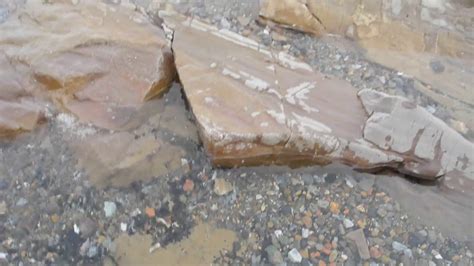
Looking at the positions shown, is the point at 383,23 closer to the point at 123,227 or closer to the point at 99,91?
the point at 99,91

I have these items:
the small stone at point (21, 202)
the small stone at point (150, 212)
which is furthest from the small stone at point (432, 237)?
the small stone at point (21, 202)

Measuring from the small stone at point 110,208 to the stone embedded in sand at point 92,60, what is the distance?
330 millimetres

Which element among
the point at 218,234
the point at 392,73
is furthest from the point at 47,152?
the point at 392,73

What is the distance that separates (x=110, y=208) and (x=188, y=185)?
1.01 ft

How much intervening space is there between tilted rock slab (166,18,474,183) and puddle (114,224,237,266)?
299 mm

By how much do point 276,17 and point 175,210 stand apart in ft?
4.03

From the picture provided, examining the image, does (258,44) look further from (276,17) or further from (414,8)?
(414,8)

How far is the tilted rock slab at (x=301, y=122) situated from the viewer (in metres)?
2.50

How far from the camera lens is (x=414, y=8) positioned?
3.36 m

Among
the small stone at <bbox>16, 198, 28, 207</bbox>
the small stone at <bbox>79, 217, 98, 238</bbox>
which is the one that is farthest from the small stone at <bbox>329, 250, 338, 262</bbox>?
the small stone at <bbox>16, 198, 28, 207</bbox>

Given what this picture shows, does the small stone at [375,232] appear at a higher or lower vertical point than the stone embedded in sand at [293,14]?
lower

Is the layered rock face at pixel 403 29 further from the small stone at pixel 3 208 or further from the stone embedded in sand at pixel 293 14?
the small stone at pixel 3 208

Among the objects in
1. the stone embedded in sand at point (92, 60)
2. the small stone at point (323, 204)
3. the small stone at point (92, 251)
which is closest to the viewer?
the small stone at point (92, 251)

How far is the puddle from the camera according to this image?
232 centimetres
